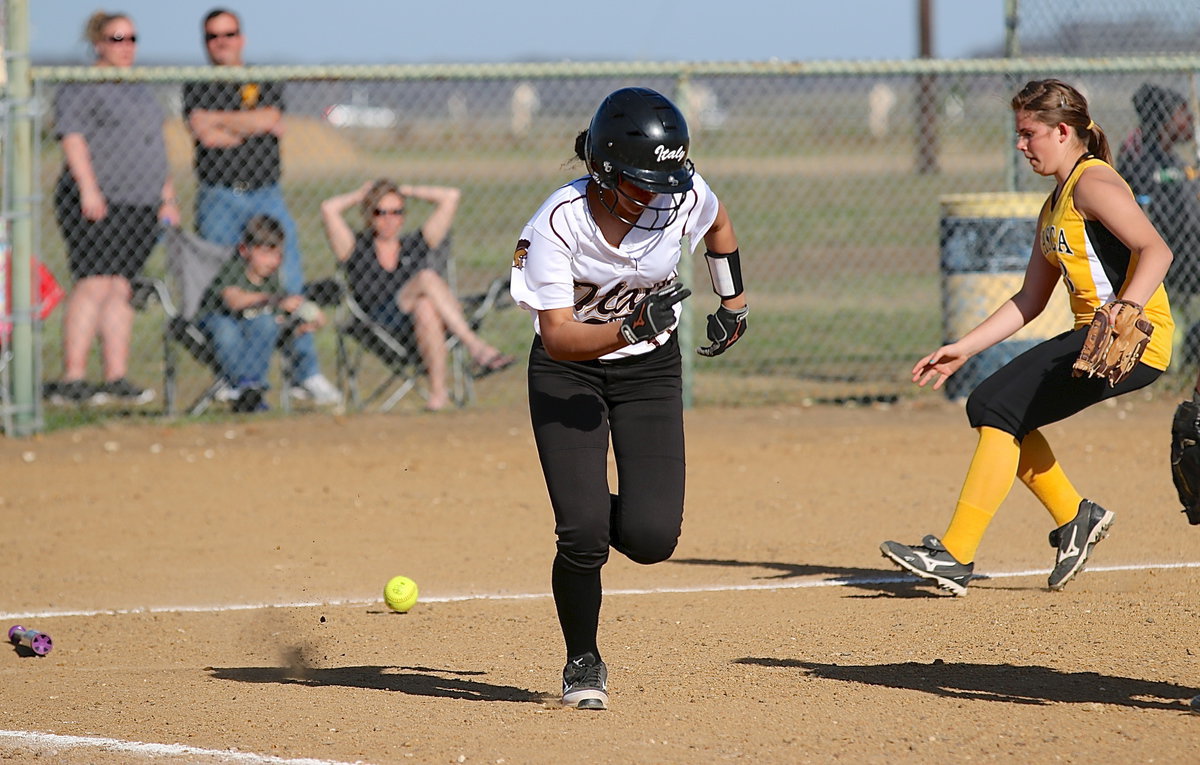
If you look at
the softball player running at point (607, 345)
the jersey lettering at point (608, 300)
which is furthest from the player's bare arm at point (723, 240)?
the jersey lettering at point (608, 300)

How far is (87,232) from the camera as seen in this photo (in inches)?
413

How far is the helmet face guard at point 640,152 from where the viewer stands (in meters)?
4.42

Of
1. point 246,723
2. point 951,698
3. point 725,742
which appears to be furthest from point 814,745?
point 246,723

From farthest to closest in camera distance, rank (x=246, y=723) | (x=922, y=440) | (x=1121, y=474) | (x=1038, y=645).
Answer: (x=922, y=440) < (x=1121, y=474) < (x=1038, y=645) < (x=246, y=723)

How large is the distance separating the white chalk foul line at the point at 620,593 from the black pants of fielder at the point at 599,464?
168cm

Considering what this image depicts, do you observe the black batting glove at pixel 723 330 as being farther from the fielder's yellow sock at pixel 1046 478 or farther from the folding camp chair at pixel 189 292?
the folding camp chair at pixel 189 292

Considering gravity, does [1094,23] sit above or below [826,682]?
above

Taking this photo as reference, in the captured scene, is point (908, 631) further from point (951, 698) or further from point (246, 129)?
point (246, 129)

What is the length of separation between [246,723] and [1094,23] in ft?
32.0

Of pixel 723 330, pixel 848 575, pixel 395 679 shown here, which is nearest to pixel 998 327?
pixel 723 330

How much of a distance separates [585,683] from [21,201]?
667cm

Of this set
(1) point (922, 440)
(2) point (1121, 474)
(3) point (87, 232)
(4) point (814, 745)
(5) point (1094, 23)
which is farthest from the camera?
(5) point (1094, 23)

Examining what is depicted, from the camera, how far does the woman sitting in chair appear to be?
1059cm

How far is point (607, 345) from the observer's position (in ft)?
14.4
